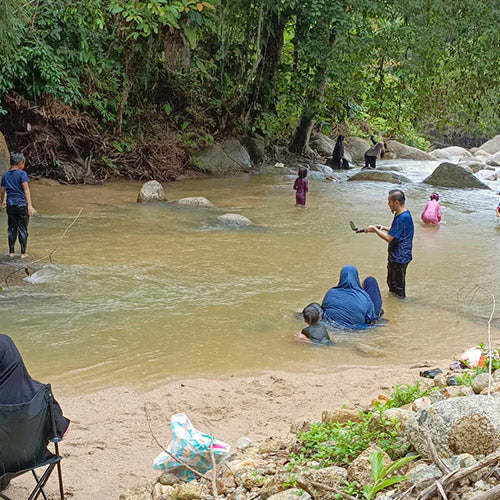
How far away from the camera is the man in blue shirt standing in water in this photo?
27.6 feet

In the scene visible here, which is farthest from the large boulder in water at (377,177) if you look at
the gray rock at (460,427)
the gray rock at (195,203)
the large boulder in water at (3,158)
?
the gray rock at (460,427)

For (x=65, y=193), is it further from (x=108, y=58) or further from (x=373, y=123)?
(x=373, y=123)

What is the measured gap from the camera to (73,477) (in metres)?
4.32

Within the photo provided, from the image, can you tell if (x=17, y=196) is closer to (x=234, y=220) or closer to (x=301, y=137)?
(x=234, y=220)

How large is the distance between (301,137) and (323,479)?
75.3 ft

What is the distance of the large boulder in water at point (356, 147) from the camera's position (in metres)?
29.1

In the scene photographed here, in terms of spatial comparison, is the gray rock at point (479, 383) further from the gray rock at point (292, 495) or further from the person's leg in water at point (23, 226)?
the person's leg in water at point (23, 226)

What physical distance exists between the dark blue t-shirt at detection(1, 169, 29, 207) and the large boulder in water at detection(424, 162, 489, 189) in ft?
48.2

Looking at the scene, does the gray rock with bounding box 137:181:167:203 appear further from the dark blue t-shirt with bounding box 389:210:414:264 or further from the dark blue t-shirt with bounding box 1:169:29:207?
the dark blue t-shirt with bounding box 389:210:414:264

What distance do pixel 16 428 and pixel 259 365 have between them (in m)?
3.23

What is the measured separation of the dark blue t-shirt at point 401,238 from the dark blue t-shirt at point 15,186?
4.89m

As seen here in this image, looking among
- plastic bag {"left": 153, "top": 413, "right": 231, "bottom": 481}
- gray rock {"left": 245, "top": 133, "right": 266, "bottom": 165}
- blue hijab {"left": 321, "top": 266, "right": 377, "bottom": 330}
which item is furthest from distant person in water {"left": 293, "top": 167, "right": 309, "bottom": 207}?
plastic bag {"left": 153, "top": 413, "right": 231, "bottom": 481}

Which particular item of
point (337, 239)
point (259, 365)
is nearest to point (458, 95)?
point (337, 239)

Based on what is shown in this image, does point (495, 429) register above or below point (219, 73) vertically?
below
